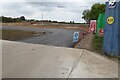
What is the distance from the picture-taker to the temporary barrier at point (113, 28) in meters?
13.5

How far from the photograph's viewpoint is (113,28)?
13.8 meters

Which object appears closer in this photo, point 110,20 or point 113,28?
point 113,28

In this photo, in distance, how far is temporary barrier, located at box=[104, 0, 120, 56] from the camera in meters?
13.5

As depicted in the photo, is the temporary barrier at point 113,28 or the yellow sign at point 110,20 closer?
the temporary barrier at point 113,28

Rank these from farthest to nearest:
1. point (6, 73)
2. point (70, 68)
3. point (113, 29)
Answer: point (113, 29), point (70, 68), point (6, 73)

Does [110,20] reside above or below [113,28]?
above

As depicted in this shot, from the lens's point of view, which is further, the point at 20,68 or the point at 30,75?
the point at 20,68

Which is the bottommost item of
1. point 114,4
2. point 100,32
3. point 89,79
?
point 89,79

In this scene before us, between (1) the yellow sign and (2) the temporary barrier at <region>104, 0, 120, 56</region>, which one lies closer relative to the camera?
(2) the temporary barrier at <region>104, 0, 120, 56</region>

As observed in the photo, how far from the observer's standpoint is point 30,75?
8289 mm

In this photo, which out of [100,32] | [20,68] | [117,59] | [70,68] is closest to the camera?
[20,68]

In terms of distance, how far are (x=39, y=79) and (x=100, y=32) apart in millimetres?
17546

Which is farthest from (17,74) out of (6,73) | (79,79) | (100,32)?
(100,32)

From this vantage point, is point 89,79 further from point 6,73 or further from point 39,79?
point 6,73
